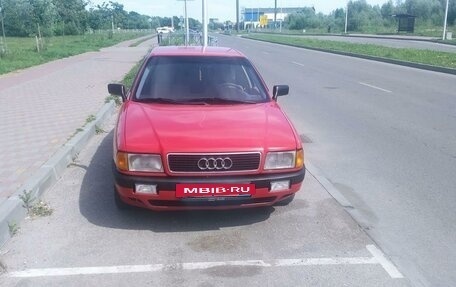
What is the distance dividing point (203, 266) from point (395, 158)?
12.7 feet

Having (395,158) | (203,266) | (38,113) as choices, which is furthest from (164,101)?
(38,113)

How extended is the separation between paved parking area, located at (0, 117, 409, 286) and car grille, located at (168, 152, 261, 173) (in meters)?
0.60

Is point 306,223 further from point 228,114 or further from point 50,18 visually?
point 50,18

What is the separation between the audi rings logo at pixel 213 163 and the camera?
13.1ft

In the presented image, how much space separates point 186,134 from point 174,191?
51 cm

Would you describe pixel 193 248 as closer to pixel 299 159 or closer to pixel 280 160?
pixel 280 160

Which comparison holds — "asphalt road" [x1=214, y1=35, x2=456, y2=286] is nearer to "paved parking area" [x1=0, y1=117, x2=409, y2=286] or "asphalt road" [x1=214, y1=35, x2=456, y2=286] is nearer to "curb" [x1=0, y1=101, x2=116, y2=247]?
"paved parking area" [x1=0, y1=117, x2=409, y2=286]

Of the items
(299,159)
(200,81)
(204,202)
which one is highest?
(200,81)

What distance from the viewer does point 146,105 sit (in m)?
5.02

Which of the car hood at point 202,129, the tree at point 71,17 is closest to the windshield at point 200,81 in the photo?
the car hood at point 202,129

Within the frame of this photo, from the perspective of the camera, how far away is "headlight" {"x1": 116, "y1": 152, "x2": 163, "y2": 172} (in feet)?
13.1

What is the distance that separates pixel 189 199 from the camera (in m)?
3.99

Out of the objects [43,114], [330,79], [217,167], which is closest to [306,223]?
[217,167]

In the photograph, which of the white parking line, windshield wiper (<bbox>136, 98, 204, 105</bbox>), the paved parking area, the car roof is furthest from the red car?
the car roof
